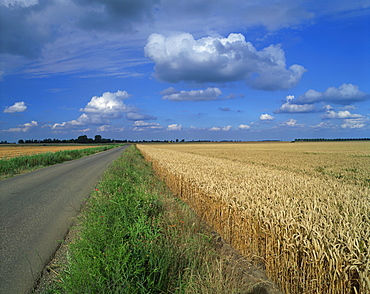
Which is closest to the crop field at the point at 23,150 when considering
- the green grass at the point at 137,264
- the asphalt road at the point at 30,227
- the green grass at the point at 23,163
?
the green grass at the point at 23,163

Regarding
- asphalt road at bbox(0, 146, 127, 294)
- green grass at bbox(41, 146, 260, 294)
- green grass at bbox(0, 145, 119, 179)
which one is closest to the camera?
green grass at bbox(41, 146, 260, 294)

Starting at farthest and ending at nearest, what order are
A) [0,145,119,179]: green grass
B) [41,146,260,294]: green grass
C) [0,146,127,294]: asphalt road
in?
[0,145,119,179]: green grass < [0,146,127,294]: asphalt road < [41,146,260,294]: green grass

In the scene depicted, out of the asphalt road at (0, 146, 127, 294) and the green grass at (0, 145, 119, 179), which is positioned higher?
the green grass at (0, 145, 119, 179)

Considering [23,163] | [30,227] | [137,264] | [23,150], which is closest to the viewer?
[137,264]

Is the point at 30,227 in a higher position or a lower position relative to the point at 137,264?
lower

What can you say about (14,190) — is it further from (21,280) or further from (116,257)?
(116,257)

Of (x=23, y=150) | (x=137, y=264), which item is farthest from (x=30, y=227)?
(x=23, y=150)

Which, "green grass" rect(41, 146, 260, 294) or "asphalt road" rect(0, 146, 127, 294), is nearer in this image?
"green grass" rect(41, 146, 260, 294)

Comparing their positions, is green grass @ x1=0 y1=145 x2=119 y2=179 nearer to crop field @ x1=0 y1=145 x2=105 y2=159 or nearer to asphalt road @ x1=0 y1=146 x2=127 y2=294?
crop field @ x1=0 y1=145 x2=105 y2=159

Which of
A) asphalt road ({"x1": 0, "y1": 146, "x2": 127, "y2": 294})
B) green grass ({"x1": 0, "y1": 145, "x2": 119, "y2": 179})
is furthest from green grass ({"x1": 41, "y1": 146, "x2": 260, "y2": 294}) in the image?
green grass ({"x1": 0, "y1": 145, "x2": 119, "y2": 179})

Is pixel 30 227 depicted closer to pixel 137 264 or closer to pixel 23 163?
pixel 137 264

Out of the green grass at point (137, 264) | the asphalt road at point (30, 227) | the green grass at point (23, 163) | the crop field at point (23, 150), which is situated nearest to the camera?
the green grass at point (137, 264)

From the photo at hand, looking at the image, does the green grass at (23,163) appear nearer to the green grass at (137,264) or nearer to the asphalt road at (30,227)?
the asphalt road at (30,227)

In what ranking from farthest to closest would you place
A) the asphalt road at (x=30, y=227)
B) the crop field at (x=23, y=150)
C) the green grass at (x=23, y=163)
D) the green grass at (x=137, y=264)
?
the crop field at (x=23, y=150), the green grass at (x=23, y=163), the asphalt road at (x=30, y=227), the green grass at (x=137, y=264)
